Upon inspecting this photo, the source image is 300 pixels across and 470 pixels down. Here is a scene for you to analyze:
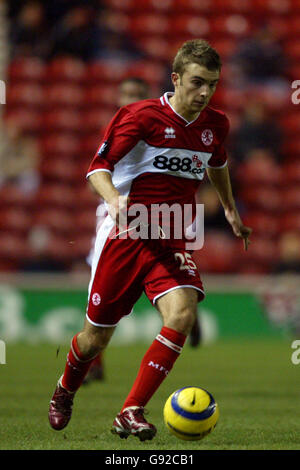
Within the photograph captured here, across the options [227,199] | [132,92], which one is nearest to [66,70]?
[132,92]

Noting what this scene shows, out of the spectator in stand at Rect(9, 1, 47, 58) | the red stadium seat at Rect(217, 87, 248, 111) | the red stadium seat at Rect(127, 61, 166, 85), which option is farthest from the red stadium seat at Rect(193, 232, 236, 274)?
the spectator in stand at Rect(9, 1, 47, 58)

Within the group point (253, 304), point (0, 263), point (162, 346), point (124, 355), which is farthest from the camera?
point (0, 263)

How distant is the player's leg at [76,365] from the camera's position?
4.84 metres

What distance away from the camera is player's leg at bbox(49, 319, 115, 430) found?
190 inches

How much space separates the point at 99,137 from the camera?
14.1 m

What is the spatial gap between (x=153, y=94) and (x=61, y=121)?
4.89ft

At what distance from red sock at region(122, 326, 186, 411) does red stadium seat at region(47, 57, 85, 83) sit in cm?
1056

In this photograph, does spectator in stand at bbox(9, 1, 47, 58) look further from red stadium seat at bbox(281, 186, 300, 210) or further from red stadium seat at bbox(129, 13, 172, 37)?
red stadium seat at bbox(281, 186, 300, 210)

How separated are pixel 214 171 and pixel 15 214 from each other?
27.3 feet

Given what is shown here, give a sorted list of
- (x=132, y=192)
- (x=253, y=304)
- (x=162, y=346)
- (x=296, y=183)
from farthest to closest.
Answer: (x=296, y=183), (x=253, y=304), (x=132, y=192), (x=162, y=346)

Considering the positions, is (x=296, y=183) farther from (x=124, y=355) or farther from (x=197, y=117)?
(x=197, y=117)

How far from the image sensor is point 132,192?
4.86m

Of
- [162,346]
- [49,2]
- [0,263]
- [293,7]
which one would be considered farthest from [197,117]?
[293,7]

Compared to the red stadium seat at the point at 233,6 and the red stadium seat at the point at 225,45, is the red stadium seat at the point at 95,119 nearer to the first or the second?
the red stadium seat at the point at 225,45
